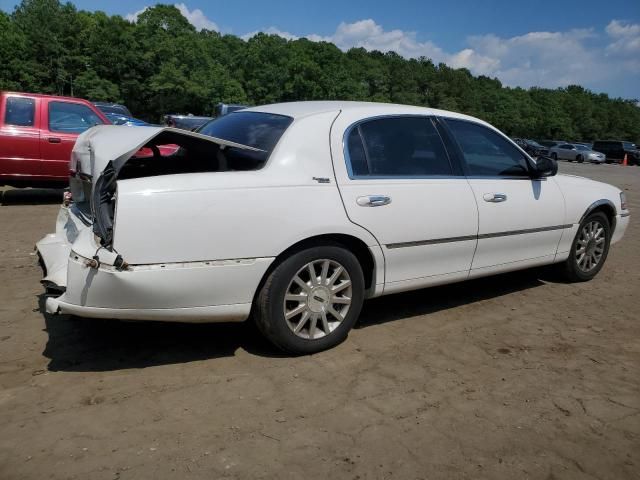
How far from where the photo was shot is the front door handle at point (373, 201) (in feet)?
11.4

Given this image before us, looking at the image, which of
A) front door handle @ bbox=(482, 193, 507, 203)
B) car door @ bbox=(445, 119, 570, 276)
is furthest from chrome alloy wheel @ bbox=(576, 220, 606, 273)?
front door handle @ bbox=(482, 193, 507, 203)

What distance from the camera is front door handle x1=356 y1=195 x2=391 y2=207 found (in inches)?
137

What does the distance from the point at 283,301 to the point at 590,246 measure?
11.4 feet

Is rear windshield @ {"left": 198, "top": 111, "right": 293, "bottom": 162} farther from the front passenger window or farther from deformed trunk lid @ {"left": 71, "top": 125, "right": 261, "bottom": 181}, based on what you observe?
the front passenger window

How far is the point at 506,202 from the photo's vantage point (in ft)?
14.1

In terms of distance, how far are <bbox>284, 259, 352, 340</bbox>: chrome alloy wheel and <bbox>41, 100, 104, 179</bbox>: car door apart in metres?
6.34

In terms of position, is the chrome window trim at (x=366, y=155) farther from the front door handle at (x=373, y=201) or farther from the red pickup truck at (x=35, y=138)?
the red pickup truck at (x=35, y=138)

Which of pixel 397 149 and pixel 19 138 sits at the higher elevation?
pixel 397 149

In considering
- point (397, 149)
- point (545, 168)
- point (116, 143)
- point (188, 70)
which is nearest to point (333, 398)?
point (397, 149)

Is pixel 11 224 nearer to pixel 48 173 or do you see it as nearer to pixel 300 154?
pixel 48 173

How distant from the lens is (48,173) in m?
8.35

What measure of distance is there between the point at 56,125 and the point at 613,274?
7.85m

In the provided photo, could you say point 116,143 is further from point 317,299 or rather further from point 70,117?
point 70,117

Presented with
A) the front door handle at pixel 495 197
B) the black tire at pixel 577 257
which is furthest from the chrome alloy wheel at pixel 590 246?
the front door handle at pixel 495 197
